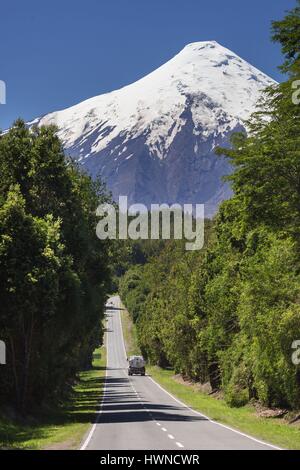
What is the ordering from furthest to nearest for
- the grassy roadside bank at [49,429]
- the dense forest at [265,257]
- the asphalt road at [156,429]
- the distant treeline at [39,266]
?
the distant treeline at [39,266], the dense forest at [265,257], the grassy roadside bank at [49,429], the asphalt road at [156,429]

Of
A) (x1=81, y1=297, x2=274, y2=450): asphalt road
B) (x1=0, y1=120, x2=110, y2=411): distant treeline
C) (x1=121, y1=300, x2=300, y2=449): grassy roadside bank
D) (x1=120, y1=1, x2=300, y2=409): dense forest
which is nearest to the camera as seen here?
(x1=81, y1=297, x2=274, y2=450): asphalt road

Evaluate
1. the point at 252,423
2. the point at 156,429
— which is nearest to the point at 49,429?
the point at 156,429

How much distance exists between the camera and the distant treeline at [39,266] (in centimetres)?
3284

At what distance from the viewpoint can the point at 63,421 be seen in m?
36.1

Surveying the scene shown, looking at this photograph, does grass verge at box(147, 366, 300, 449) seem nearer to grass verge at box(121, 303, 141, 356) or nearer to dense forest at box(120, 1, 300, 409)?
dense forest at box(120, 1, 300, 409)

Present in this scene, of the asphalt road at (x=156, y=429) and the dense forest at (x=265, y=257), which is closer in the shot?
the asphalt road at (x=156, y=429)

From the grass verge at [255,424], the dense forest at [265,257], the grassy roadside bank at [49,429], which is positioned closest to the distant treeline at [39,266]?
the grassy roadside bank at [49,429]

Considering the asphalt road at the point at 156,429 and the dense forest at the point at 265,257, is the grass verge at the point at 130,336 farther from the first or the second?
the asphalt road at the point at 156,429

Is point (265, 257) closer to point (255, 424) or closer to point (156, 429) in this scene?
point (255, 424)

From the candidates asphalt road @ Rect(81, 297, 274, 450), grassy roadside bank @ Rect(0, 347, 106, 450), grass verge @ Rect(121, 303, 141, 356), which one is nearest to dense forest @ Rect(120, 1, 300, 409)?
asphalt road @ Rect(81, 297, 274, 450)

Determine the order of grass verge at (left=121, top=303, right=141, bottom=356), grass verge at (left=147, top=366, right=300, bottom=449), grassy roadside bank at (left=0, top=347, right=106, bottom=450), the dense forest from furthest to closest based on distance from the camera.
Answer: grass verge at (left=121, top=303, right=141, bottom=356) → the dense forest → grass verge at (left=147, top=366, right=300, bottom=449) → grassy roadside bank at (left=0, top=347, right=106, bottom=450)

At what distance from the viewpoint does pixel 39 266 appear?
3338cm

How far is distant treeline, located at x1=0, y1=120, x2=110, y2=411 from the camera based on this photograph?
3284cm
